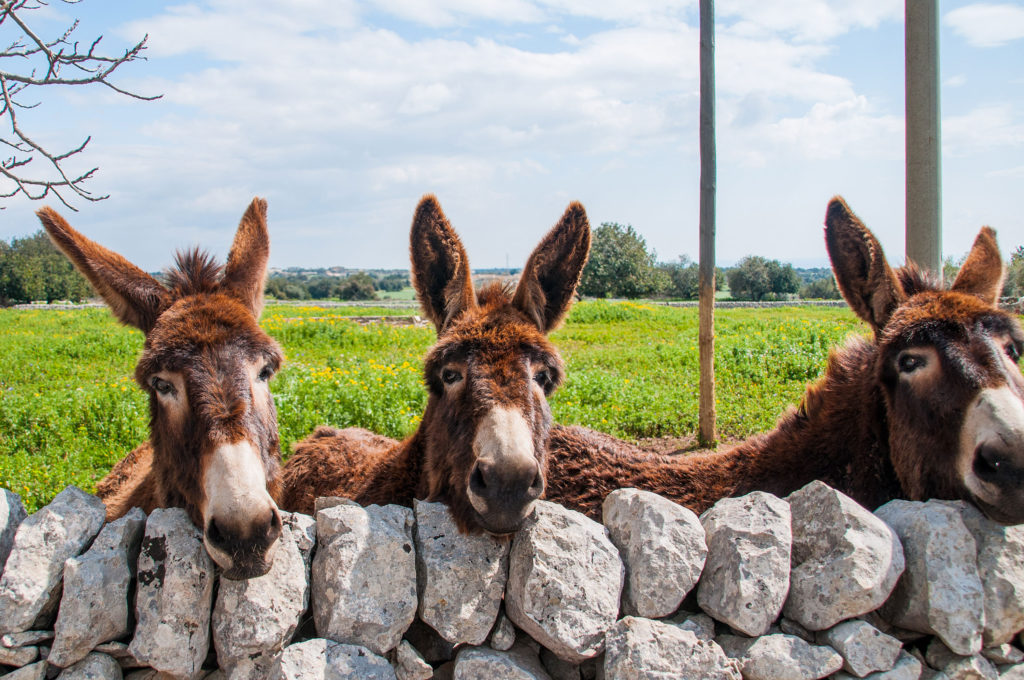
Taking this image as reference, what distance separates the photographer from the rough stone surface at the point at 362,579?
7.24ft

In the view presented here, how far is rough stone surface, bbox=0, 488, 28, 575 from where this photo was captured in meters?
A: 2.21

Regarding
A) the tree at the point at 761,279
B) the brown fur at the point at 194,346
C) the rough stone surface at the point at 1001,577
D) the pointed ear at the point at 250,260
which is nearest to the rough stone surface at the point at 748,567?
the rough stone surface at the point at 1001,577

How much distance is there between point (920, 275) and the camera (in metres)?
3.38

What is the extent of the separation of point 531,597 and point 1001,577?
1784mm

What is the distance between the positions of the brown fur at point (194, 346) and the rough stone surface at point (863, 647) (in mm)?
2222

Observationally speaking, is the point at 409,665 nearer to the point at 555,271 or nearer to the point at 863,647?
the point at 863,647

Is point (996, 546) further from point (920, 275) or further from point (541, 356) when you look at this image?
point (541, 356)

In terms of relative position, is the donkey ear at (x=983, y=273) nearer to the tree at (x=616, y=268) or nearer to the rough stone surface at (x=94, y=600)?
the rough stone surface at (x=94, y=600)

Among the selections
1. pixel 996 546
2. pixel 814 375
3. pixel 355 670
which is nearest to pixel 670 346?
pixel 814 375

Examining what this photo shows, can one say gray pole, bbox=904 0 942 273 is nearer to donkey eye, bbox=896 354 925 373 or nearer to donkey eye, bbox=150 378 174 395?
donkey eye, bbox=896 354 925 373

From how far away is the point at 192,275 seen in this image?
2.89 meters

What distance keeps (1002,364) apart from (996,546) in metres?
0.77

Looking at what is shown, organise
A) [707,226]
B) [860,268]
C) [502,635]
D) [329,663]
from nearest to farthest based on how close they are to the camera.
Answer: [329,663]
[502,635]
[860,268]
[707,226]

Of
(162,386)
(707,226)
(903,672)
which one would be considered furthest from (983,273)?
(707,226)
